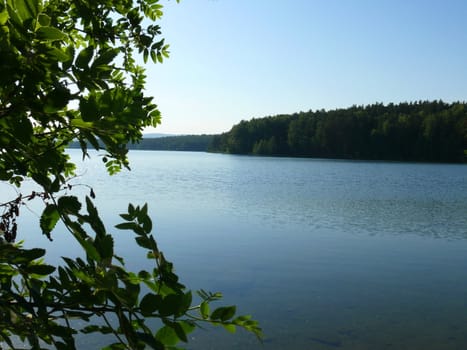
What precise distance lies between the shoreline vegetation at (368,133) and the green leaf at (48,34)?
88.0 meters

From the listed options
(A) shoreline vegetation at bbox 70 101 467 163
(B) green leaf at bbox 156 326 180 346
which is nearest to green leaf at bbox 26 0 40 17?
(B) green leaf at bbox 156 326 180 346

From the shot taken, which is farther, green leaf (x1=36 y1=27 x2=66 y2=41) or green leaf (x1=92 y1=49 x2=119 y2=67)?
green leaf (x1=92 y1=49 x2=119 y2=67)

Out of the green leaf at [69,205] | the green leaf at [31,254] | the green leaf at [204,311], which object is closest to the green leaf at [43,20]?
the green leaf at [69,205]

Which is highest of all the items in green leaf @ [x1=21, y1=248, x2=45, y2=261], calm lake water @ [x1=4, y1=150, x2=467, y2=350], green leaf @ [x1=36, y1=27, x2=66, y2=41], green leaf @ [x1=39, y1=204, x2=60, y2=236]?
green leaf @ [x1=36, y1=27, x2=66, y2=41]

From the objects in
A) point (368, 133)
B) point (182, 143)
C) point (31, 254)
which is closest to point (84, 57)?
point (31, 254)

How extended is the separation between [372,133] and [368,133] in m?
3.33

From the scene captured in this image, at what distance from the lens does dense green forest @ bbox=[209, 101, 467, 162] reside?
8775 centimetres

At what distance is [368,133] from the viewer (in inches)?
3792

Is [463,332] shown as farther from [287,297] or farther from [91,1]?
[91,1]

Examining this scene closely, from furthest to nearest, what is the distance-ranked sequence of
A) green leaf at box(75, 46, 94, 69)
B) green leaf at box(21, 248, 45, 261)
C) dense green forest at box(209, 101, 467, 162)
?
dense green forest at box(209, 101, 467, 162)
green leaf at box(21, 248, 45, 261)
green leaf at box(75, 46, 94, 69)

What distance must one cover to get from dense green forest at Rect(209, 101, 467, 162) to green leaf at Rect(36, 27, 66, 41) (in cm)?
8603

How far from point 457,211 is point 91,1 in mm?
24343

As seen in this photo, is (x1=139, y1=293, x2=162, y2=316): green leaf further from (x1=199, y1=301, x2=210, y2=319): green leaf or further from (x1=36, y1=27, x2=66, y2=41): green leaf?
(x1=36, y1=27, x2=66, y2=41): green leaf

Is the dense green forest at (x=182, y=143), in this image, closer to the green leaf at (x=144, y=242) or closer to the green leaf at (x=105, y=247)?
the green leaf at (x=144, y=242)
